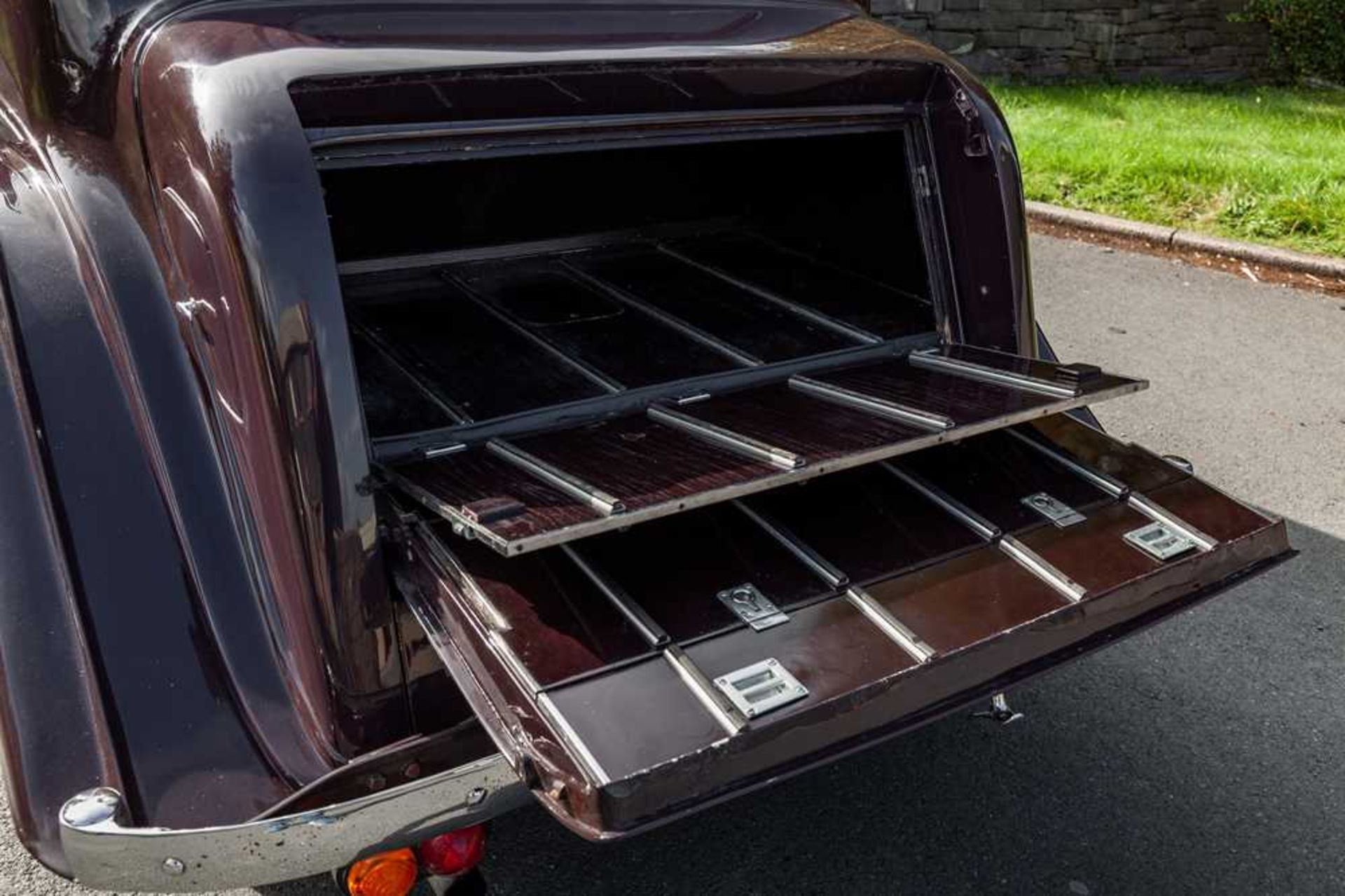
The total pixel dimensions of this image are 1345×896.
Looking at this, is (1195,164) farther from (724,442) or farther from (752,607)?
(752,607)

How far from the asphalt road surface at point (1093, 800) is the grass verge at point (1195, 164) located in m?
3.07

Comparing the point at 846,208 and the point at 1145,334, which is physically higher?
the point at 846,208

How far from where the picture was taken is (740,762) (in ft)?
5.19

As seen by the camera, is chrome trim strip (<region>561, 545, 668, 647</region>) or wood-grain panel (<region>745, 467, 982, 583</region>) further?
wood-grain panel (<region>745, 467, 982, 583</region>)

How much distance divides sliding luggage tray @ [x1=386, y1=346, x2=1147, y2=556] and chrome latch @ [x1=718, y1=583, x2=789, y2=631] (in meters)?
0.18

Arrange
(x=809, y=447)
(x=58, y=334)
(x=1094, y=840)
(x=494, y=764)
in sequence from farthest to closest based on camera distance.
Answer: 1. (x=1094, y=840)
2. (x=58, y=334)
3. (x=809, y=447)
4. (x=494, y=764)

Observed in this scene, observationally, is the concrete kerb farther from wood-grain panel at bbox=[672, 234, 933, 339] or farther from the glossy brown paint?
the glossy brown paint

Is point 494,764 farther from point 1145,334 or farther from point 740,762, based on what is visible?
point 1145,334

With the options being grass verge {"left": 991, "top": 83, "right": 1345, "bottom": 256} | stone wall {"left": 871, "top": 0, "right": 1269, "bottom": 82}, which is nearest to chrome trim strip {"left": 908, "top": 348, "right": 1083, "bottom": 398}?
grass verge {"left": 991, "top": 83, "right": 1345, "bottom": 256}

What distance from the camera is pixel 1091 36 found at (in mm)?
9812

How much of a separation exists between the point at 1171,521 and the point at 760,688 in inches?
35.3

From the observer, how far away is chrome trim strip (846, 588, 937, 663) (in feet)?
5.78

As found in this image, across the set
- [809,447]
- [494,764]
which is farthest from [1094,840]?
[494,764]

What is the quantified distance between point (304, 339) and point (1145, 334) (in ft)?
14.1
